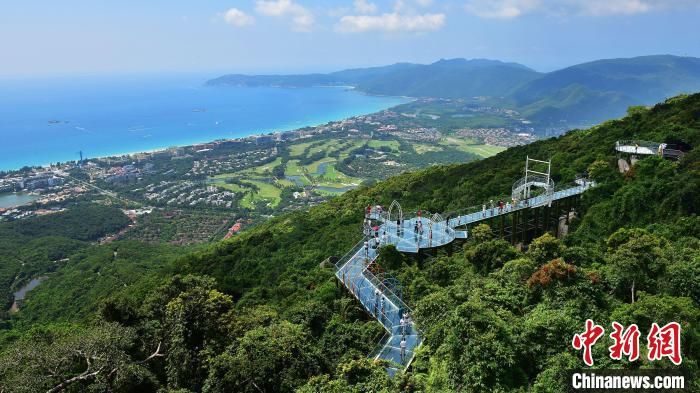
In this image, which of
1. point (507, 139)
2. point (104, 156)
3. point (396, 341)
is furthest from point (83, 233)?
point (507, 139)

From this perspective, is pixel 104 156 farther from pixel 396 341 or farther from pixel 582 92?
pixel 582 92

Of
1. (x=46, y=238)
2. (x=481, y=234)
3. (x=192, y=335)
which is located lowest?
(x=46, y=238)

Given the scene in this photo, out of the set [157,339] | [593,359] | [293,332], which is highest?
[593,359]

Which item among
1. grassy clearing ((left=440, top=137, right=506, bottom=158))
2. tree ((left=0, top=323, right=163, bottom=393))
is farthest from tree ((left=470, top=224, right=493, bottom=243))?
grassy clearing ((left=440, top=137, right=506, bottom=158))

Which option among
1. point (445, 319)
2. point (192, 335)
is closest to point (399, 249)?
point (445, 319)

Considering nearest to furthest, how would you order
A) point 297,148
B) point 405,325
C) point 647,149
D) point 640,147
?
point 405,325
point 647,149
point 640,147
point 297,148

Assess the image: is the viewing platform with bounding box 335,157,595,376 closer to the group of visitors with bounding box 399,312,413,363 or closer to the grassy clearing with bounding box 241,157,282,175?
the group of visitors with bounding box 399,312,413,363

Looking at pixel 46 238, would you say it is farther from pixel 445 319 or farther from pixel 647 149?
pixel 647 149

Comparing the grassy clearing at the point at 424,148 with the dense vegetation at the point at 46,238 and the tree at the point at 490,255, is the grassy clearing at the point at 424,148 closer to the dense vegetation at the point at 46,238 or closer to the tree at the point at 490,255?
the dense vegetation at the point at 46,238
